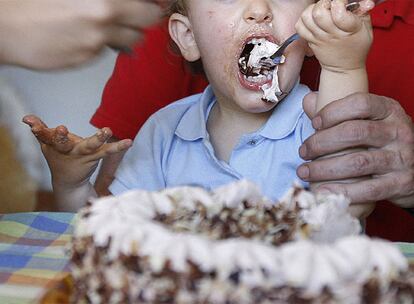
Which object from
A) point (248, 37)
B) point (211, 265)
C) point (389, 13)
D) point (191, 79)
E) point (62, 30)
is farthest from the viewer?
point (191, 79)

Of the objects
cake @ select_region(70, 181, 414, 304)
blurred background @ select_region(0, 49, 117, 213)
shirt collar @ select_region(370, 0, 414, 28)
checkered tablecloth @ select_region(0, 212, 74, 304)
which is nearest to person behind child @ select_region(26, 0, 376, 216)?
checkered tablecloth @ select_region(0, 212, 74, 304)

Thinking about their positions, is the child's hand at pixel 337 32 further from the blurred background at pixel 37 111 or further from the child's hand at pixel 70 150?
the blurred background at pixel 37 111

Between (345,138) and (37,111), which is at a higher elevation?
(345,138)

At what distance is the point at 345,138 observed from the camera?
1.12 metres

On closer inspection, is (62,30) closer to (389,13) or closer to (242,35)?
(242,35)

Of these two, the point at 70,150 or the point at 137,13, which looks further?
the point at 70,150

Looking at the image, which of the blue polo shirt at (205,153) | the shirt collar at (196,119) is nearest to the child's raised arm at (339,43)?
the blue polo shirt at (205,153)

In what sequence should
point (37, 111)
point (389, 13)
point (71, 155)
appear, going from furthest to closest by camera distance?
point (37, 111), point (389, 13), point (71, 155)

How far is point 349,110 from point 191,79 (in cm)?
69

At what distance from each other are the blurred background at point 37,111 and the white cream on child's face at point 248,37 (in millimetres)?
1110

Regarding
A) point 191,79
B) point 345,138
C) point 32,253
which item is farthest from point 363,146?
point 191,79

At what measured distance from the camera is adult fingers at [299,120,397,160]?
1.12 metres

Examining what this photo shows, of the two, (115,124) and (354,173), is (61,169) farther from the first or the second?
(354,173)

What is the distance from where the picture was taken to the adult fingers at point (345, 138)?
112cm
